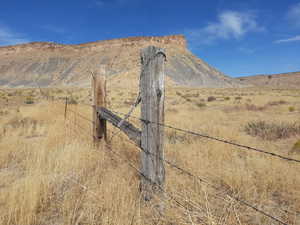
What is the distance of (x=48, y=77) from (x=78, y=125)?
6847 centimetres

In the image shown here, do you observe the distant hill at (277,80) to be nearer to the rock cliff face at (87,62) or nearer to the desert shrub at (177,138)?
the rock cliff face at (87,62)

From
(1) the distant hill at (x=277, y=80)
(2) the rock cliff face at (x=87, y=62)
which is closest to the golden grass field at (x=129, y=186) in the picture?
(2) the rock cliff face at (x=87, y=62)

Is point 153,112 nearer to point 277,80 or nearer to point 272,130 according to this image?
point 272,130

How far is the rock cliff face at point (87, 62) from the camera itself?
205 feet

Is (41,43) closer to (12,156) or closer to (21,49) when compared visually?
(21,49)

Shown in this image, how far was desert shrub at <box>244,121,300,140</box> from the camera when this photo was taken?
551cm

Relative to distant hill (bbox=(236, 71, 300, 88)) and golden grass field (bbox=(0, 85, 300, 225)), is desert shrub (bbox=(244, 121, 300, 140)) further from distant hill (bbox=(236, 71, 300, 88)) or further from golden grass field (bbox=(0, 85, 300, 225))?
distant hill (bbox=(236, 71, 300, 88))

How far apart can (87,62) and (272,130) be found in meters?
71.5

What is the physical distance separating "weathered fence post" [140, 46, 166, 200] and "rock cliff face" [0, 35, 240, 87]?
2078 inches

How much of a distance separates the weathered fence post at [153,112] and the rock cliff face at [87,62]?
173ft

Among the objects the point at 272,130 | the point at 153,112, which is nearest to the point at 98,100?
the point at 153,112

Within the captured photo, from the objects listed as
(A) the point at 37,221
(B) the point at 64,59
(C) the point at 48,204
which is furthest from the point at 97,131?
(B) the point at 64,59

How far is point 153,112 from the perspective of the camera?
2.00 meters

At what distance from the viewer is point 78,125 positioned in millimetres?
5801
